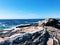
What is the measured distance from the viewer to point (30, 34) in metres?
8.95

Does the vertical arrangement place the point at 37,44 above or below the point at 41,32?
below

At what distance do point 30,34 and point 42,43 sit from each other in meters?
1.26

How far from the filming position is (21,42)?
27.2 ft

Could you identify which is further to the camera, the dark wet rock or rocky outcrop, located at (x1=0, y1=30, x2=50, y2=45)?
the dark wet rock

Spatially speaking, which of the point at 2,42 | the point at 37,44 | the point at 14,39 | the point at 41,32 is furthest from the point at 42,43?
the point at 2,42

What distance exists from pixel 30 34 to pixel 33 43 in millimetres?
928

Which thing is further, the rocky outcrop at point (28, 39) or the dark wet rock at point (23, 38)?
the dark wet rock at point (23, 38)

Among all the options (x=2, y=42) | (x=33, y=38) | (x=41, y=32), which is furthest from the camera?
(x=41, y=32)

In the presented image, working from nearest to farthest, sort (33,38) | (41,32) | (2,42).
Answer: (2,42) → (33,38) → (41,32)

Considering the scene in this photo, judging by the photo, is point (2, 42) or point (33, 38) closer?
point (2, 42)

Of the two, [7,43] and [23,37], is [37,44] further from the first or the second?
[7,43]

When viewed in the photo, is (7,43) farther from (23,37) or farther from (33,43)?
(33,43)

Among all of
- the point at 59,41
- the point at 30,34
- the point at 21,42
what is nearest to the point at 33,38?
the point at 30,34

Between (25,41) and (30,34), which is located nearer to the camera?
(25,41)
